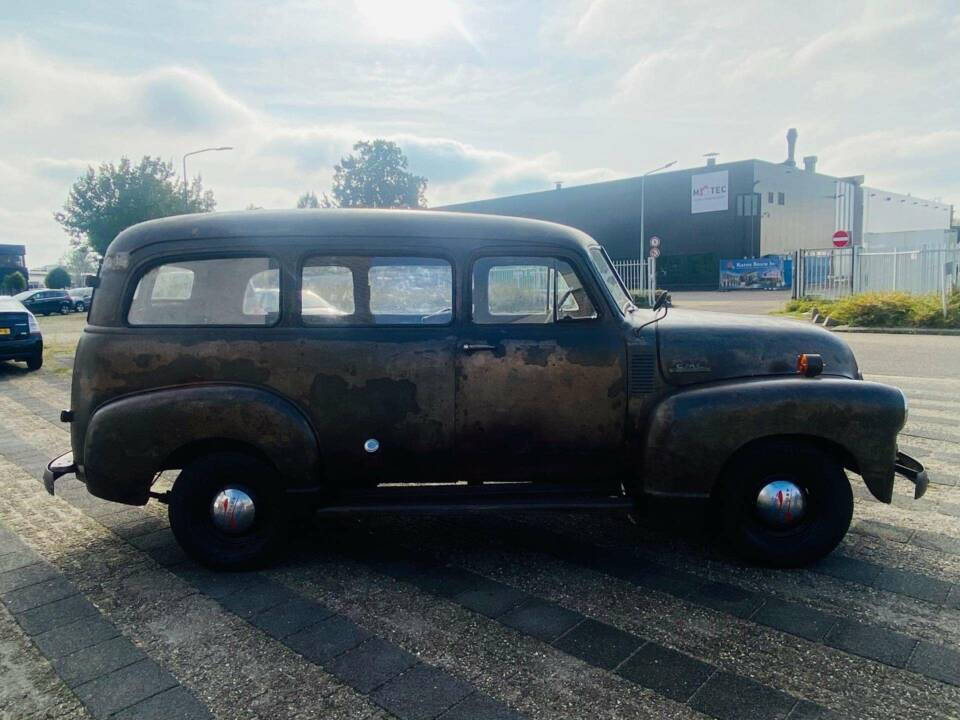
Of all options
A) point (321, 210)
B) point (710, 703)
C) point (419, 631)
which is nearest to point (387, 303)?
point (321, 210)

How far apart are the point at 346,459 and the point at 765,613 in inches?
95.4

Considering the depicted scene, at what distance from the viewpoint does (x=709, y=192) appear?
42.8 meters

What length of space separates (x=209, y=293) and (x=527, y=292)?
6.36 ft

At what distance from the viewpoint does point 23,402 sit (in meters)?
9.34

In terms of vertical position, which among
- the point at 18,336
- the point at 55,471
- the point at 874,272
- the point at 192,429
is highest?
the point at 874,272

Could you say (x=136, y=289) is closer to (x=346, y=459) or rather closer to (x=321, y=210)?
(x=321, y=210)

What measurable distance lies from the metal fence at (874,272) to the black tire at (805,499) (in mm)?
15808

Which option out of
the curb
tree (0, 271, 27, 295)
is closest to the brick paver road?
the curb

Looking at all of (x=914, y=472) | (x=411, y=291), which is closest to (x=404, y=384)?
(x=411, y=291)

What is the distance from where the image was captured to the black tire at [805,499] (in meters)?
3.59

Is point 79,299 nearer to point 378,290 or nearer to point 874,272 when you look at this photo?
point 874,272

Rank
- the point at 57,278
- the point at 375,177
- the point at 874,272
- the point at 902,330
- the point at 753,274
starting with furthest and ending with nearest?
the point at 375,177, the point at 57,278, the point at 753,274, the point at 874,272, the point at 902,330

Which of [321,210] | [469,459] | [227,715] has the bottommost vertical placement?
[227,715]

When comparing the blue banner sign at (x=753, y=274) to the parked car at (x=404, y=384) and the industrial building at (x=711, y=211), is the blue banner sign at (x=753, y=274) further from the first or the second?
the parked car at (x=404, y=384)
